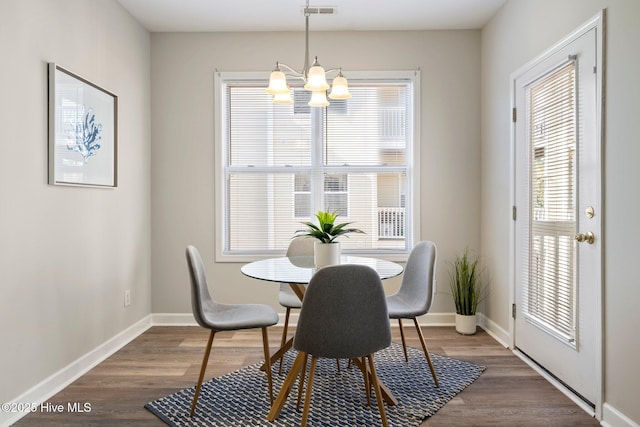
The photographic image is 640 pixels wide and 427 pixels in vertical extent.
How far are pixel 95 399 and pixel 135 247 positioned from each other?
1.39 meters

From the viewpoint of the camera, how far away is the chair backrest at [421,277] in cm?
251

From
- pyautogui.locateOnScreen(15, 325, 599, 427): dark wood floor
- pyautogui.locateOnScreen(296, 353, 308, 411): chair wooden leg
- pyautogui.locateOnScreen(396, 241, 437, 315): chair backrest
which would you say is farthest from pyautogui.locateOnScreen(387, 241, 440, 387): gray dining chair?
pyautogui.locateOnScreen(296, 353, 308, 411): chair wooden leg

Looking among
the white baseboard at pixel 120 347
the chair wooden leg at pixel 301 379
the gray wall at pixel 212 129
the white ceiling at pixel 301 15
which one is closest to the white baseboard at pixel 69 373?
the white baseboard at pixel 120 347

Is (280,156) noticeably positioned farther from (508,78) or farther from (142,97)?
(508,78)

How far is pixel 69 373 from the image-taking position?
254 centimetres

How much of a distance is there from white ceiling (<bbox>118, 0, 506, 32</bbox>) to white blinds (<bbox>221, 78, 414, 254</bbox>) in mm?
527

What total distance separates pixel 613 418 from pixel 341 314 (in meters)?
1.44

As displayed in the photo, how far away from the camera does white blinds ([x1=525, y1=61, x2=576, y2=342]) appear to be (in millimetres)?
2379

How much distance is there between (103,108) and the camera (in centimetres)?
294

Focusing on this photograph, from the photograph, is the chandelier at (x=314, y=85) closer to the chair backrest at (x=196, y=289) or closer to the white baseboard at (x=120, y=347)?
the chair backrest at (x=196, y=289)

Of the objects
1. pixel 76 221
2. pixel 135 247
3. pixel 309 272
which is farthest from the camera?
pixel 135 247

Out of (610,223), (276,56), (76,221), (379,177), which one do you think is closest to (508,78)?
(379,177)

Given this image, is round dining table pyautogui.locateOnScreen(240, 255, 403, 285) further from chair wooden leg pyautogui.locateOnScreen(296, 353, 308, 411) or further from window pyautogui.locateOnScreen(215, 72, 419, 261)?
window pyautogui.locateOnScreen(215, 72, 419, 261)

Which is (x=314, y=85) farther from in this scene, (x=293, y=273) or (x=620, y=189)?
(x=620, y=189)
